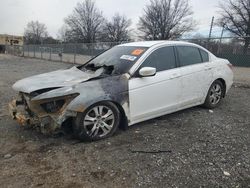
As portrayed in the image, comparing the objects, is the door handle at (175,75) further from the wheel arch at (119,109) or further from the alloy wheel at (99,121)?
the alloy wheel at (99,121)

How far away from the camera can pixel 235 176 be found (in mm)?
3293

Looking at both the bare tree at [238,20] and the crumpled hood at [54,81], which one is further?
the bare tree at [238,20]

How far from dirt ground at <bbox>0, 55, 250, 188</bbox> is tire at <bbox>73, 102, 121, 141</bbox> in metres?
0.13

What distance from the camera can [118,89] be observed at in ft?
14.4

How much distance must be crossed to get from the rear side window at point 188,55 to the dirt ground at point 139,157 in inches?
45.9

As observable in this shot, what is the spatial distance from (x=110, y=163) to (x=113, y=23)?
64.2 m

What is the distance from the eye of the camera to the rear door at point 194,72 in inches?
212

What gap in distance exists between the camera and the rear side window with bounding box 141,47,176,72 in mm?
4926

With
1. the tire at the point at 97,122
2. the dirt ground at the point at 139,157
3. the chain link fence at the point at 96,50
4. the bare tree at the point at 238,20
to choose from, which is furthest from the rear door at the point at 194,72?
the bare tree at the point at 238,20

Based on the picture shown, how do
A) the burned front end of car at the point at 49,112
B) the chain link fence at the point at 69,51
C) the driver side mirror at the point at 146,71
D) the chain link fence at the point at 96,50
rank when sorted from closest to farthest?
the burned front end of car at the point at 49,112
the driver side mirror at the point at 146,71
the chain link fence at the point at 96,50
the chain link fence at the point at 69,51

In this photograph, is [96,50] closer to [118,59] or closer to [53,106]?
[118,59]

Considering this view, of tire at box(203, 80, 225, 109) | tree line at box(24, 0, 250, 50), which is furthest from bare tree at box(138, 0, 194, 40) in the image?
tire at box(203, 80, 225, 109)

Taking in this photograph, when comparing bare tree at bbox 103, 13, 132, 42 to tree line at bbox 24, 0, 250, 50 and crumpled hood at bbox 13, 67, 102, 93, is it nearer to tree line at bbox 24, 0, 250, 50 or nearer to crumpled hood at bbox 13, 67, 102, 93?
tree line at bbox 24, 0, 250, 50

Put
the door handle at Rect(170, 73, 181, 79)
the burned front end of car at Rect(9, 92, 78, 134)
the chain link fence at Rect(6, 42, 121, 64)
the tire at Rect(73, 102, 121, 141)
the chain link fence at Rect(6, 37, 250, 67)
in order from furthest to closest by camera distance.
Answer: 1. the chain link fence at Rect(6, 42, 121, 64)
2. the chain link fence at Rect(6, 37, 250, 67)
3. the door handle at Rect(170, 73, 181, 79)
4. the tire at Rect(73, 102, 121, 141)
5. the burned front end of car at Rect(9, 92, 78, 134)
